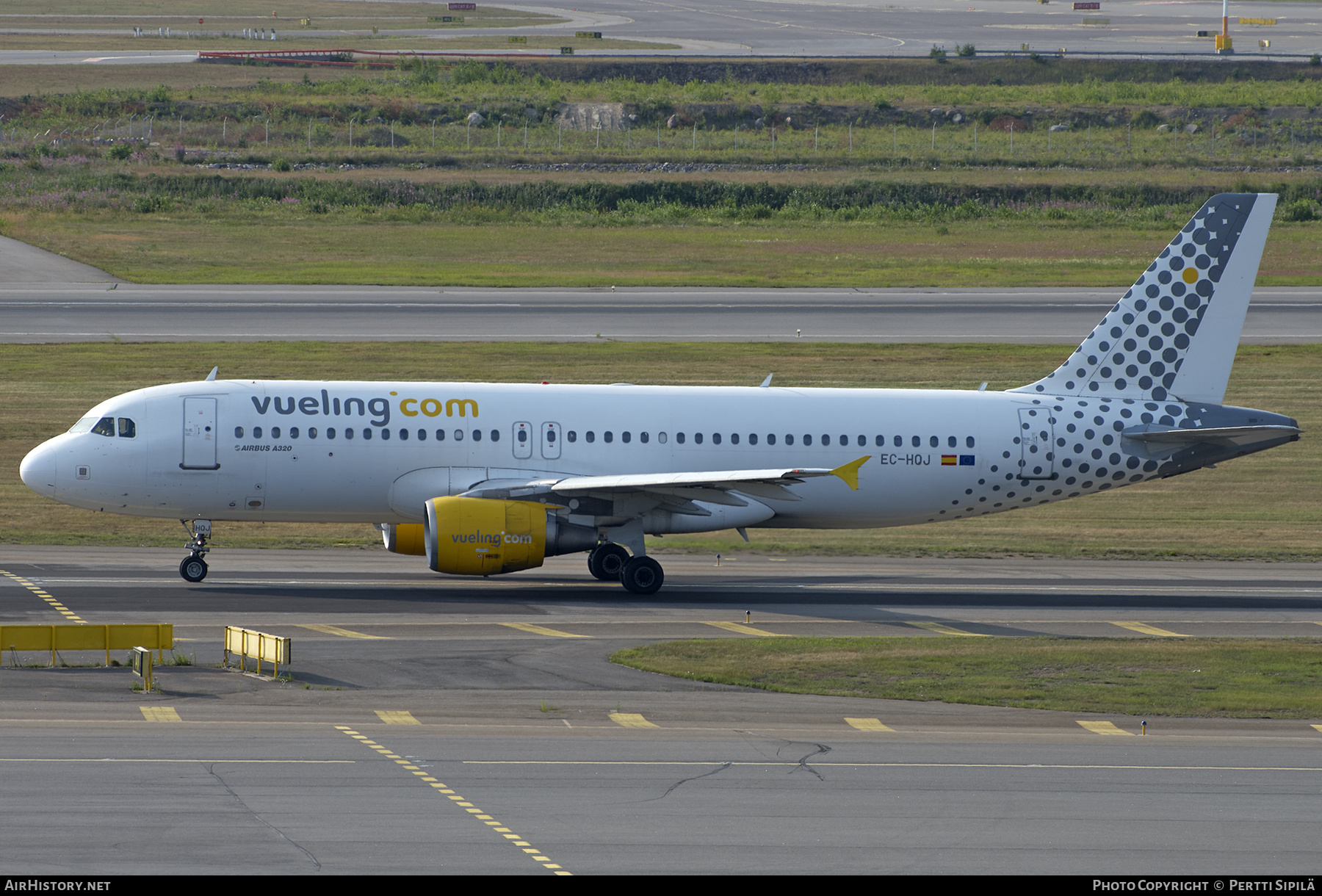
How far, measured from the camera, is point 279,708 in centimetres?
2370

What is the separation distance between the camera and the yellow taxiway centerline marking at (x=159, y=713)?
22.8 meters

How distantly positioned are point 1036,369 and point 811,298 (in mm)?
16366

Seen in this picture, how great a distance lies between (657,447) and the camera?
36.1 m

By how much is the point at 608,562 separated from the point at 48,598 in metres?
11.8

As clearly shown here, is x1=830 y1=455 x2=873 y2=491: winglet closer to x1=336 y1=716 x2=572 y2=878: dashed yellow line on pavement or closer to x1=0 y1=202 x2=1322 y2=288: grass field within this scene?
x1=336 y1=716 x2=572 y2=878: dashed yellow line on pavement

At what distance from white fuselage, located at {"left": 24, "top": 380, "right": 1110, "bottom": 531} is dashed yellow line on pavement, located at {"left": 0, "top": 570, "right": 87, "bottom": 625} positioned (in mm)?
1944

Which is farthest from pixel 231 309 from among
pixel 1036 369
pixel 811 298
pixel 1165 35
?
pixel 1165 35

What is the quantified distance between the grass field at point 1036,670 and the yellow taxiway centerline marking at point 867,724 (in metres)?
1.79

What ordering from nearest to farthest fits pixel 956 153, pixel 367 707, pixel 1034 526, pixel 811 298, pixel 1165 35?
pixel 367 707 < pixel 1034 526 < pixel 811 298 < pixel 956 153 < pixel 1165 35


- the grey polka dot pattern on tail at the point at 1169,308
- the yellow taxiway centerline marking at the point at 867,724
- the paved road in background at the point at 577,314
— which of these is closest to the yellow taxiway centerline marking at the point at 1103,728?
the yellow taxiway centerline marking at the point at 867,724

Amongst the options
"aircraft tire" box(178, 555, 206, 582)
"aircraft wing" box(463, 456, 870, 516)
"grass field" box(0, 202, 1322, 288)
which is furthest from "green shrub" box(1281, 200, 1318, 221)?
"aircraft tire" box(178, 555, 206, 582)

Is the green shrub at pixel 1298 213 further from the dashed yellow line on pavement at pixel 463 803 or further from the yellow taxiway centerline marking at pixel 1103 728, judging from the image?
the dashed yellow line on pavement at pixel 463 803

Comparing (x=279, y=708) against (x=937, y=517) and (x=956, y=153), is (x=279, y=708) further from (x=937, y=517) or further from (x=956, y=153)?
(x=956, y=153)

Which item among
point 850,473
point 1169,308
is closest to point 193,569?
point 850,473
